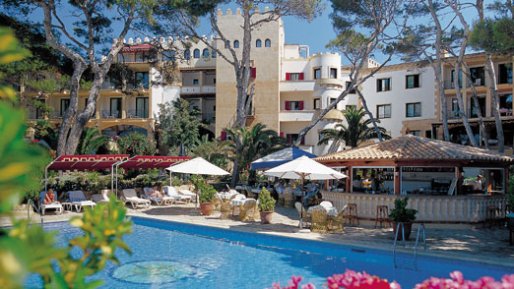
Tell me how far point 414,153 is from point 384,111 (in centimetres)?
2740

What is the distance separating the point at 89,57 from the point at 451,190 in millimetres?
21255

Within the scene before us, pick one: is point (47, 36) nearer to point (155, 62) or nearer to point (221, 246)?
point (155, 62)

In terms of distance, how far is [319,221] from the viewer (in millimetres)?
14391

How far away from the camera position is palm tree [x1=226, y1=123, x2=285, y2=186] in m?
27.8

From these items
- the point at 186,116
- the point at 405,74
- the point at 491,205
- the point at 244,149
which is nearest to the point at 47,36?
the point at 244,149

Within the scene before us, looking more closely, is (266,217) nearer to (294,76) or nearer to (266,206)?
(266,206)

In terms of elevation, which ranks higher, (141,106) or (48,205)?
(141,106)

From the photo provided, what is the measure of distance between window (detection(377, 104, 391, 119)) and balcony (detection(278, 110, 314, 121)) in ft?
19.9

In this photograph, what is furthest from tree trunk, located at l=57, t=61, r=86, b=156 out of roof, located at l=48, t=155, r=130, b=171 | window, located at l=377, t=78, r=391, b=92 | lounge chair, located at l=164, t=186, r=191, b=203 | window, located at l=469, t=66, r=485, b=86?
window, located at l=469, t=66, r=485, b=86

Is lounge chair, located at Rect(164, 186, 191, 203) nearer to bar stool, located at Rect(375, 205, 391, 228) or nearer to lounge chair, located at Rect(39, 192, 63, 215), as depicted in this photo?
lounge chair, located at Rect(39, 192, 63, 215)

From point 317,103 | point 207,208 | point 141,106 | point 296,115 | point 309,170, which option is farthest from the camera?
point 141,106

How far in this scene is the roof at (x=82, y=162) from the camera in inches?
761

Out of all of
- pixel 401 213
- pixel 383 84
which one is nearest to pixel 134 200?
pixel 401 213

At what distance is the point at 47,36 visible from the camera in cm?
2580
